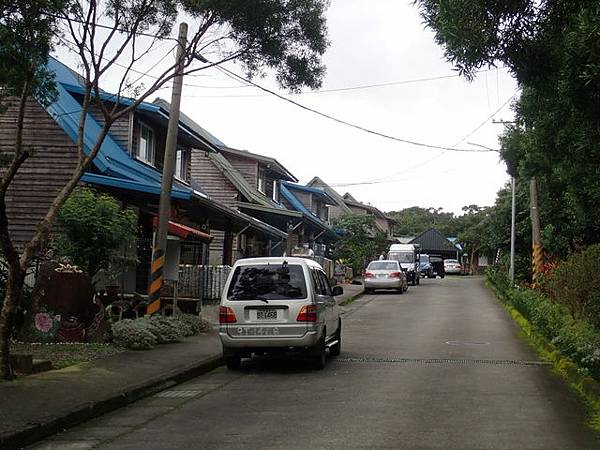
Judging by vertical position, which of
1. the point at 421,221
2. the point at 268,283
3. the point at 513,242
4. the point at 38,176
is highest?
the point at 421,221

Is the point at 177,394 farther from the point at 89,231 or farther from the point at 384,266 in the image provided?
the point at 384,266

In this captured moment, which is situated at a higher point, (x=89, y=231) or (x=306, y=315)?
(x=89, y=231)

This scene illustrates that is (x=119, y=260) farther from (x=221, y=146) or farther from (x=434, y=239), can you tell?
(x=434, y=239)

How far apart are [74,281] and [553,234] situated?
20.8m

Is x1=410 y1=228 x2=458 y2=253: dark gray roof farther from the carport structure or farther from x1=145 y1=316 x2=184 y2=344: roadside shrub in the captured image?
x1=145 y1=316 x2=184 y2=344: roadside shrub

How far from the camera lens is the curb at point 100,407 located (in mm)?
6762

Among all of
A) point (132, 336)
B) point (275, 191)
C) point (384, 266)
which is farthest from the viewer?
point (275, 191)

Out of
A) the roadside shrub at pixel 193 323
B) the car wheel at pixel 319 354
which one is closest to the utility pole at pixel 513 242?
the roadside shrub at pixel 193 323

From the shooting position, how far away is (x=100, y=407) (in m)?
8.34

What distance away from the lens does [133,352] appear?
492 inches

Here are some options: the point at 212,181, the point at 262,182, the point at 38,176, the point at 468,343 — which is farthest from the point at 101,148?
the point at 262,182

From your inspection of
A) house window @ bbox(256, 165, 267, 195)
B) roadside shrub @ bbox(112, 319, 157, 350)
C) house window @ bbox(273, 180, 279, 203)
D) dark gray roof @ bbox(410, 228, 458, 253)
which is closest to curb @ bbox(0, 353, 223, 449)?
roadside shrub @ bbox(112, 319, 157, 350)

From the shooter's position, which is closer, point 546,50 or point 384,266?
point 546,50

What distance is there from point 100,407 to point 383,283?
2603 centimetres
